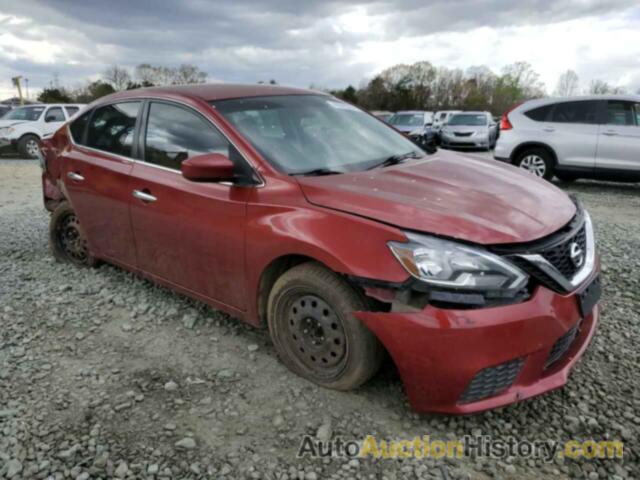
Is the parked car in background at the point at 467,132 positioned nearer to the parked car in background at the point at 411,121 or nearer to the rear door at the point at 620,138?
the parked car in background at the point at 411,121

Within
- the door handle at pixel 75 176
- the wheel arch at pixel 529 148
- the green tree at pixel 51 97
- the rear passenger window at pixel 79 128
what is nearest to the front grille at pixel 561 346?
the door handle at pixel 75 176

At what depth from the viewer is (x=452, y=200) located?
2.42 meters

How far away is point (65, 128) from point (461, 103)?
59047 millimetres

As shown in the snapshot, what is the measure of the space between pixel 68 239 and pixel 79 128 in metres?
1.06

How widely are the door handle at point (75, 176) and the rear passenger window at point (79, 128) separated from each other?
27 cm

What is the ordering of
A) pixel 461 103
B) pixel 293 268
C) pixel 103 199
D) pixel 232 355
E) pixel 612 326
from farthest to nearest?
pixel 461 103
pixel 103 199
pixel 612 326
pixel 232 355
pixel 293 268

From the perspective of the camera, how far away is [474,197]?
2.49 m

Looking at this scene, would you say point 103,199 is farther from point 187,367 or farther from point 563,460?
point 563,460

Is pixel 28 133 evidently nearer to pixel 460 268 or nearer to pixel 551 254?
pixel 460 268

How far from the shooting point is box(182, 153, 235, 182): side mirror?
262 cm

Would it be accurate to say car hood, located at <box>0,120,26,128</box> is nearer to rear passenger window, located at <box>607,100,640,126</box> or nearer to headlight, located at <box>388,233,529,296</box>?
rear passenger window, located at <box>607,100,640,126</box>

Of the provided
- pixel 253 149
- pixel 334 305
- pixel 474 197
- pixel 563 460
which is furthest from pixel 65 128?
pixel 563 460

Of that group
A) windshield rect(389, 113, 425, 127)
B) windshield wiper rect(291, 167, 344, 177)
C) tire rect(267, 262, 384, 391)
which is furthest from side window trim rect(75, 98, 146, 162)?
windshield rect(389, 113, 425, 127)

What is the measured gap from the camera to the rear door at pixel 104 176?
3568 mm
